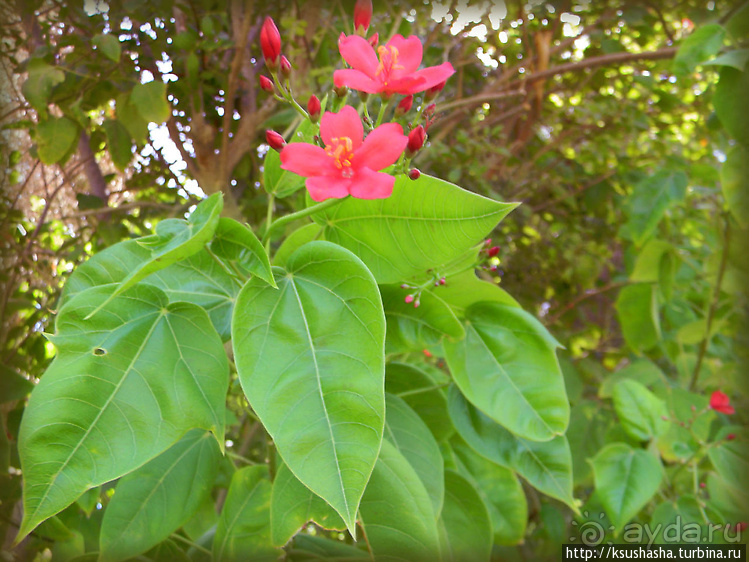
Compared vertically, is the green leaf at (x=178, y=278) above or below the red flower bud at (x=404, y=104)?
below

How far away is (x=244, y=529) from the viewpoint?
2.02 ft

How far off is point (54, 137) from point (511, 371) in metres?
0.91

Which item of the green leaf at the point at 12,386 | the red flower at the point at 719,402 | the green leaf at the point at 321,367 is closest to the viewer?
the green leaf at the point at 321,367

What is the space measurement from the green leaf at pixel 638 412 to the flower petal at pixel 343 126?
825 millimetres

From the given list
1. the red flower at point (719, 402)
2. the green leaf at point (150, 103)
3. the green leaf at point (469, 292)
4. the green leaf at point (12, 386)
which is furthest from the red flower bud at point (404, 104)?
the red flower at point (719, 402)

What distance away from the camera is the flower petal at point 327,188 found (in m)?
0.46

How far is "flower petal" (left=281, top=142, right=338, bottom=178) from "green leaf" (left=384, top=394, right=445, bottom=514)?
11.4 inches

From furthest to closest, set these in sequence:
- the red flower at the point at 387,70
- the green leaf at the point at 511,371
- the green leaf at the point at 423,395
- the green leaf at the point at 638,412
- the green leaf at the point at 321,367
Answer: the green leaf at the point at 638,412 < the green leaf at the point at 423,395 < the green leaf at the point at 511,371 < the red flower at the point at 387,70 < the green leaf at the point at 321,367

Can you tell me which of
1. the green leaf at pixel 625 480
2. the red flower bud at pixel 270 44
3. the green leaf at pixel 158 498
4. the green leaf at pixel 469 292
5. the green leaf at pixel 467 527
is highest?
the red flower bud at pixel 270 44

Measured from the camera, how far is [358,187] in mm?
466

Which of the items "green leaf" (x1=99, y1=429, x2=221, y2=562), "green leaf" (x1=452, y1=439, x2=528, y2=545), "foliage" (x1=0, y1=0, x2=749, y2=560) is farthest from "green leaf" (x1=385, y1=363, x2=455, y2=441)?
"green leaf" (x1=99, y1=429, x2=221, y2=562)

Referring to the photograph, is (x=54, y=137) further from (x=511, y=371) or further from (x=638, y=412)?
(x=638, y=412)

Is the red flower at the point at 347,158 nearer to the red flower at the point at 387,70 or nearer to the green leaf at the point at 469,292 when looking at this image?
the red flower at the point at 387,70

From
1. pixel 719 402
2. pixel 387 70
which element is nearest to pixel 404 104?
pixel 387 70
